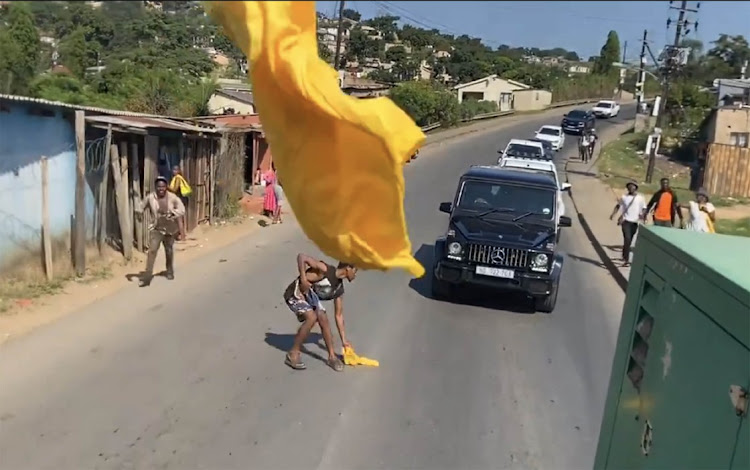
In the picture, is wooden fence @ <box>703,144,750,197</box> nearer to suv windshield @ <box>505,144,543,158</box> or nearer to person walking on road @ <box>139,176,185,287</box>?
suv windshield @ <box>505,144,543,158</box>

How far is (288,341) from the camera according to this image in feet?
27.6

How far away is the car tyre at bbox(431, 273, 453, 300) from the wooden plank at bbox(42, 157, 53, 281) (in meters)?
5.29

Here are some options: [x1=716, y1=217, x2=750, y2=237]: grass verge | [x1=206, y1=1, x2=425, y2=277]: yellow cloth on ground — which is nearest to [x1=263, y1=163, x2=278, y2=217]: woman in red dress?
[x1=716, y1=217, x2=750, y2=237]: grass verge

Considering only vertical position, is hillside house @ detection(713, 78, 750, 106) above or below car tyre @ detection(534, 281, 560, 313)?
above

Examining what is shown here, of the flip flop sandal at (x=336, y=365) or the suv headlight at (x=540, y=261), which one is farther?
the suv headlight at (x=540, y=261)

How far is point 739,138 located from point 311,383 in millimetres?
4358

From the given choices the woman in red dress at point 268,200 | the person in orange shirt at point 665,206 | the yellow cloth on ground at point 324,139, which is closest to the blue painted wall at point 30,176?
the woman in red dress at point 268,200

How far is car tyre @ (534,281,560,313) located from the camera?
400 inches

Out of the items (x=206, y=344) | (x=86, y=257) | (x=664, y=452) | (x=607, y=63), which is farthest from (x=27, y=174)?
(x=664, y=452)

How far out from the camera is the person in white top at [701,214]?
6.95 metres

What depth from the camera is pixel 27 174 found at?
31.9 feet

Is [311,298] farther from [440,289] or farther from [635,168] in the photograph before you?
[635,168]

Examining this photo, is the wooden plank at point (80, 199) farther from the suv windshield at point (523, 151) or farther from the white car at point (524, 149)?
the suv windshield at point (523, 151)

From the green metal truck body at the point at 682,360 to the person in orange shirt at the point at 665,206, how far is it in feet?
16.3
